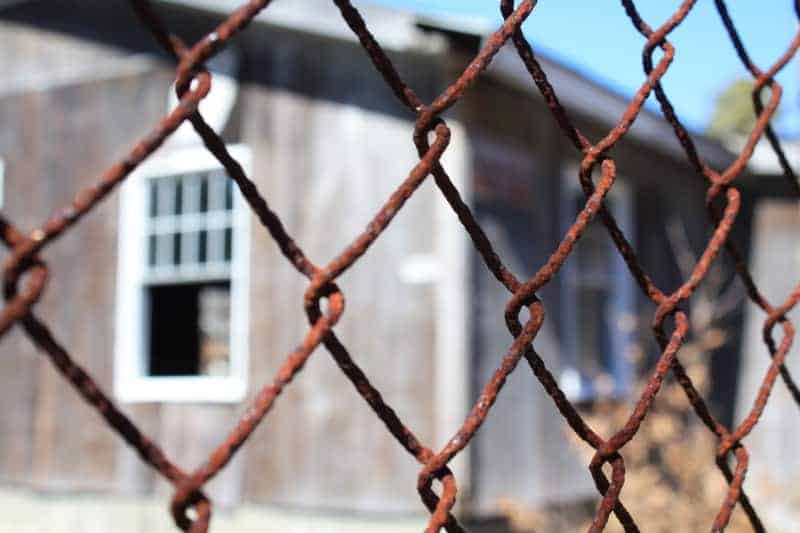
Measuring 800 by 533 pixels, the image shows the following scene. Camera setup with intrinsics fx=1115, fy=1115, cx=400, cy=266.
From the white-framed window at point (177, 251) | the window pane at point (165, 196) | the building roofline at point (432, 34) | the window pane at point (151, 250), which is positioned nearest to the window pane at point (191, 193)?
the white-framed window at point (177, 251)

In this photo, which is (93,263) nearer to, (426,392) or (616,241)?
(426,392)

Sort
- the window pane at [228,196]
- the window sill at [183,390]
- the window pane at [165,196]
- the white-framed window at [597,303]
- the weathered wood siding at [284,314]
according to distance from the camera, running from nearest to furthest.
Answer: the weathered wood siding at [284,314] → the window sill at [183,390] → the window pane at [228,196] → the window pane at [165,196] → the white-framed window at [597,303]

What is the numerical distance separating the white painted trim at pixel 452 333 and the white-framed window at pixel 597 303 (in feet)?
5.99

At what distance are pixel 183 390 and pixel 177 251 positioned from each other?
1.03 meters

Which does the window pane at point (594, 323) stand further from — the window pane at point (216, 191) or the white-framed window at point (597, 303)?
the window pane at point (216, 191)

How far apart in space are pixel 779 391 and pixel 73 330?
6.41 m

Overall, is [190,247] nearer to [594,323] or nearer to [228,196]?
[228,196]

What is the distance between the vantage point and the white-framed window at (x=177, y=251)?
7512mm

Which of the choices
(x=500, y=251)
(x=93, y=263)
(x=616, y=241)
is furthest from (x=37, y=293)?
(x=93, y=263)

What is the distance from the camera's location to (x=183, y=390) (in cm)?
757

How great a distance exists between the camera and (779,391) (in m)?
10.5

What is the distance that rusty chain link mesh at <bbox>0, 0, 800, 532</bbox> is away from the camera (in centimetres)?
56

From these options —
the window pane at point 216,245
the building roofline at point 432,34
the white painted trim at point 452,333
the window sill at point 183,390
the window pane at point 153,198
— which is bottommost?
the window sill at point 183,390

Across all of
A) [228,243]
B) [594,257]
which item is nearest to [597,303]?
[594,257]
